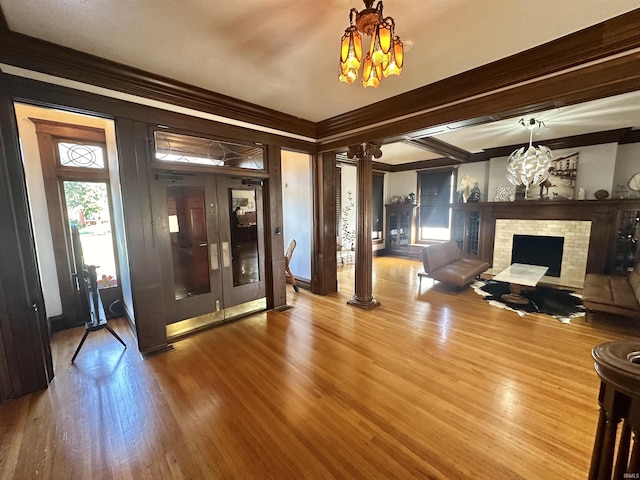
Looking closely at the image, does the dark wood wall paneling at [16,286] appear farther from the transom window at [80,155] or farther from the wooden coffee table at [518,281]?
the wooden coffee table at [518,281]

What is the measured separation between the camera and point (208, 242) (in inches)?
135

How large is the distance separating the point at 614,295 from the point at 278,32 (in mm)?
5262

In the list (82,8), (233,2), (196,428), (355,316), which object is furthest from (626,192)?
(82,8)

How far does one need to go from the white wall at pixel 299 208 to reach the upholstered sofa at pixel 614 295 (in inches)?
164

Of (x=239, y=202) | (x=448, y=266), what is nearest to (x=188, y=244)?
(x=239, y=202)

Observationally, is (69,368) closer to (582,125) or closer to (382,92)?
(382,92)

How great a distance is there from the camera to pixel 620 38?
1.98 m

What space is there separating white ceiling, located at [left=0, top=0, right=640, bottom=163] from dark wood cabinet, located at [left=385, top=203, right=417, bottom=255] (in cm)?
550

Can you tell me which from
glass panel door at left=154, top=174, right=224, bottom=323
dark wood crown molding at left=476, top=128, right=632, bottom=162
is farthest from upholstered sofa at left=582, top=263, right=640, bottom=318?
glass panel door at left=154, top=174, right=224, bottom=323

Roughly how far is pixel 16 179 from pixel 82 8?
1.49m

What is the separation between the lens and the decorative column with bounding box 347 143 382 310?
4137mm

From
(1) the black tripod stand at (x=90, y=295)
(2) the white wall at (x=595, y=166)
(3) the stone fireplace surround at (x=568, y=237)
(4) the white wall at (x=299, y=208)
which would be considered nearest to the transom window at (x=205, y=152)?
(4) the white wall at (x=299, y=208)

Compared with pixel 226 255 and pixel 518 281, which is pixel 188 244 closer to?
pixel 226 255

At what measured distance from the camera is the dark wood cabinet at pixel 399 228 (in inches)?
320
